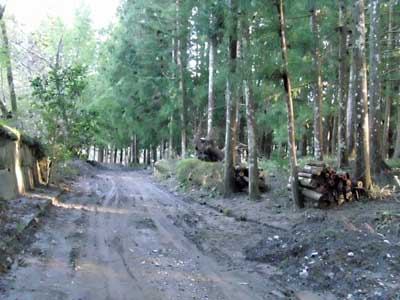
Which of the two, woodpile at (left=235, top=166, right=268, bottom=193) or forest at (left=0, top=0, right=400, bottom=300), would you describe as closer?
forest at (left=0, top=0, right=400, bottom=300)

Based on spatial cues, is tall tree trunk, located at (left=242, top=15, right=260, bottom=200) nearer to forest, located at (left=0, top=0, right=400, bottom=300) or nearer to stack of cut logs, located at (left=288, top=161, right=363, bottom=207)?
forest, located at (left=0, top=0, right=400, bottom=300)

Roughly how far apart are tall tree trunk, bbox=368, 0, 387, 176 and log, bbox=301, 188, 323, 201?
2.46m

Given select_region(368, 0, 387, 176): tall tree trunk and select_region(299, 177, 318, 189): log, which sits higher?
select_region(368, 0, 387, 176): tall tree trunk

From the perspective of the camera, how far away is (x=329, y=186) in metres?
11.2

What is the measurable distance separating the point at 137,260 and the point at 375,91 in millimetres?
8927

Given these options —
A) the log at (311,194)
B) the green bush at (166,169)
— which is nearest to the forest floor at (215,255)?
the log at (311,194)

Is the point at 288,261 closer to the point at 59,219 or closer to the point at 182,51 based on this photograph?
the point at 59,219

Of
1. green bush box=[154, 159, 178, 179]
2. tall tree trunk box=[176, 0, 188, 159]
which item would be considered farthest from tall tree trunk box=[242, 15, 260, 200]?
tall tree trunk box=[176, 0, 188, 159]

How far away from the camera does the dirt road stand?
5.86 metres

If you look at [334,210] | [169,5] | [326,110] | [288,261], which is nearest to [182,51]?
[169,5]

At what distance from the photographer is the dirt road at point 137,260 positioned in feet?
19.2

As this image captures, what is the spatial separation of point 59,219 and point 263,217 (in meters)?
4.98

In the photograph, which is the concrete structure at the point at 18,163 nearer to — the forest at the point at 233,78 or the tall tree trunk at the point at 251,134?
the forest at the point at 233,78

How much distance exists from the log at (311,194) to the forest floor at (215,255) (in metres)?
0.33
